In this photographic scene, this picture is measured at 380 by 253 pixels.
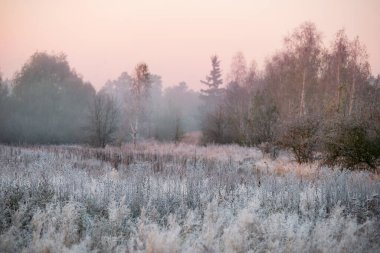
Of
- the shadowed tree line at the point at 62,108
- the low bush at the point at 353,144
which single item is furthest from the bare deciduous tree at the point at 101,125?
the low bush at the point at 353,144

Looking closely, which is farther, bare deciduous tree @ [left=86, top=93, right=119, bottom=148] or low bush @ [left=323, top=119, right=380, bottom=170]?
bare deciduous tree @ [left=86, top=93, right=119, bottom=148]

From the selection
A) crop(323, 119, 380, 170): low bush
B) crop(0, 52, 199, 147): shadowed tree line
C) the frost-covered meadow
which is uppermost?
crop(0, 52, 199, 147): shadowed tree line

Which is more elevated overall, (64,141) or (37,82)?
(37,82)

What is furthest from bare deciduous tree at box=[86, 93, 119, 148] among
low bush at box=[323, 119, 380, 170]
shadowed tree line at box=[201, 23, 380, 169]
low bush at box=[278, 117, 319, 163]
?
low bush at box=[323, 119, 380, 170]

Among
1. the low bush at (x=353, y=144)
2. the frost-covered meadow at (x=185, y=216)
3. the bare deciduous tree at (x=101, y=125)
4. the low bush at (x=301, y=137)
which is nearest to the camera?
the frost-covered meadow at (x=185, y=216)

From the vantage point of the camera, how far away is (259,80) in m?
39.8

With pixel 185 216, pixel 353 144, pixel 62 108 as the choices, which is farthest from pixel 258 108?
pixel 62 108

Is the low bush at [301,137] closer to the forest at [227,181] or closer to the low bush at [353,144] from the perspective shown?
the forest at [227,181]

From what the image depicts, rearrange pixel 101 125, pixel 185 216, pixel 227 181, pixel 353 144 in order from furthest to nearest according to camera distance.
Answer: pixel 101 125 < pixel 353 144 < pixel 227 181 < pixel 185 216

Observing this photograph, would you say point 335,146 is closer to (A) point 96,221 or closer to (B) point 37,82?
(A) point 96,221

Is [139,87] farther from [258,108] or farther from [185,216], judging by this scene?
[185,216]

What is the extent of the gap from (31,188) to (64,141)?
94.3 feet

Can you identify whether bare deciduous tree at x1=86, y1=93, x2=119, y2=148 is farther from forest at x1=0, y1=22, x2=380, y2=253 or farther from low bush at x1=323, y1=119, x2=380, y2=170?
low bush at x1=323, y1=119, x2=380, y2=170

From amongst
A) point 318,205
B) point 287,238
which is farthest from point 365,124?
point 287,238
